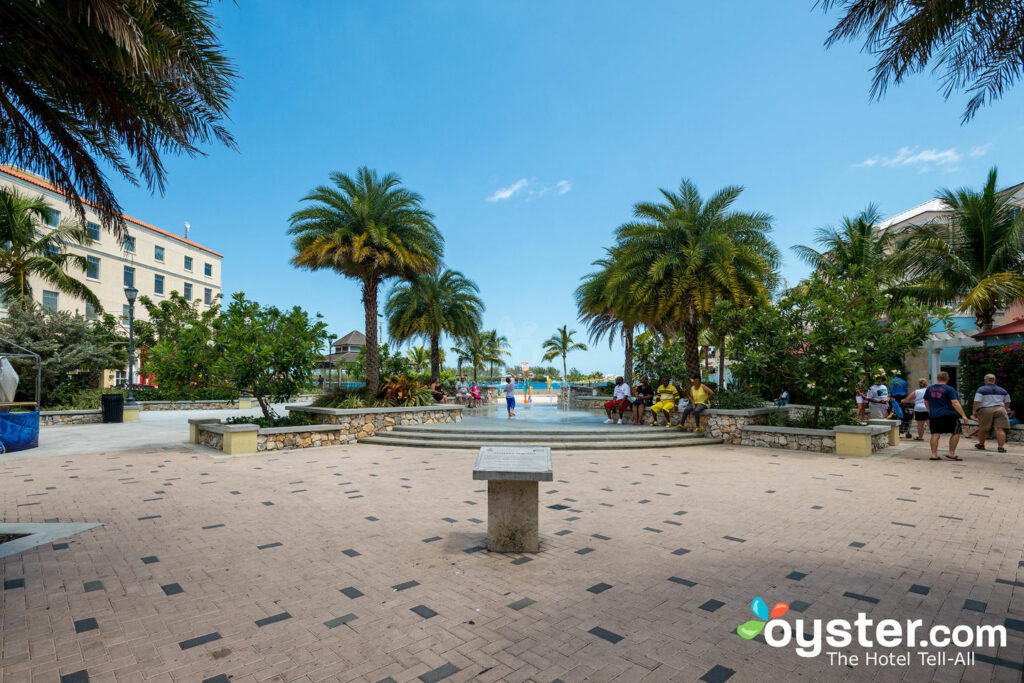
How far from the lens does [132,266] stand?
39.9m

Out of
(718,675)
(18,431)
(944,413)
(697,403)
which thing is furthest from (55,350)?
(944,413)

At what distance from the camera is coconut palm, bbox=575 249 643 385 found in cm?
1681

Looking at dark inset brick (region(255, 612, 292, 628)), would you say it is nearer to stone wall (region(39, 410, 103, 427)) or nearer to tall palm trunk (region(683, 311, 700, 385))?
tall palm trunk (region(683, 311, 700, 385))

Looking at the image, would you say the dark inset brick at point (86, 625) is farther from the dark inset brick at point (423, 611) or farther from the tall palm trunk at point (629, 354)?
the tall palm trunk at point (629, 354)

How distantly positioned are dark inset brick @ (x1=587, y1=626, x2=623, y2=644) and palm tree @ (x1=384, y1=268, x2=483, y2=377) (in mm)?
22593

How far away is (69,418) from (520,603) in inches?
951

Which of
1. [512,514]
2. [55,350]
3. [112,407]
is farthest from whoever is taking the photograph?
[55,350]

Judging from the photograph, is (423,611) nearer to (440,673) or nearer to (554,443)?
(440,673)

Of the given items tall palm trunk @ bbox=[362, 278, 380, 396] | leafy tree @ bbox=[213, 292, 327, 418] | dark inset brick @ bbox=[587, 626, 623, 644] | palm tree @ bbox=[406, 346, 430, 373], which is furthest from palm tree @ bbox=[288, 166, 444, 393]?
palm tree @ bbox=[406, 346, 430, 373]

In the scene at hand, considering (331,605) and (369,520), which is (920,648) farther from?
(369,520)

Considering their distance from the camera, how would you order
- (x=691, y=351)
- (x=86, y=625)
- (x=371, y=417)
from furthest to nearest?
1. (x=691, y=351)
2. (x=371, y=417)
3. (x=86, y=625)

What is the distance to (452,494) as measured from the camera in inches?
302

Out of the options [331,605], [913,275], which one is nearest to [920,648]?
[331,605]

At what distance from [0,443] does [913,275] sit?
3273cm
